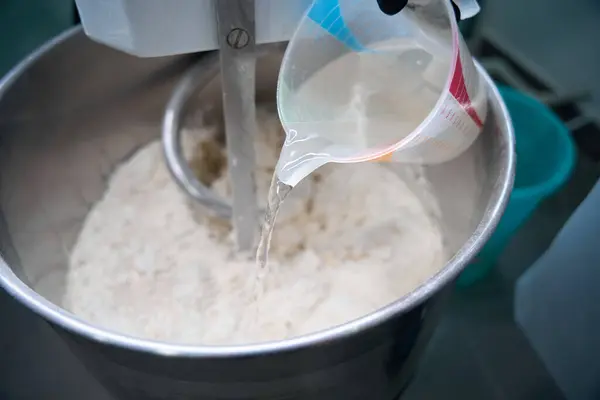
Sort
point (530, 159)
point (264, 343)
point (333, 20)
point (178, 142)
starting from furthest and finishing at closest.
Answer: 1. point (530, 159)
2. point (178, 142)
3. point (333, 20)
4. point (264, 343)

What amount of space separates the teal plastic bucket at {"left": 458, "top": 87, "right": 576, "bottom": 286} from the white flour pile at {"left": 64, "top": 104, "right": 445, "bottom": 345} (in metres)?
0.10

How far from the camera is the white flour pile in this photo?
2.17 feet

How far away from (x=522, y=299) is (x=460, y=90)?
1.38 feet

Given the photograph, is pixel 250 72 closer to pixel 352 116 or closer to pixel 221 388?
pixel 352 116

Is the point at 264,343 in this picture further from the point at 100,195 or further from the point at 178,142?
the point at 100,195

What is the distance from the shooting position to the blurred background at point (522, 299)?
70cm

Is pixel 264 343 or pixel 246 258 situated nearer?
pixel 264 343

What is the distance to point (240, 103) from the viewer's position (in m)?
0.60

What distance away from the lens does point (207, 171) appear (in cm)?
81

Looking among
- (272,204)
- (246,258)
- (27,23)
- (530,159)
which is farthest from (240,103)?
(530,159)

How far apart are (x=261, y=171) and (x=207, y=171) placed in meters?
0.07

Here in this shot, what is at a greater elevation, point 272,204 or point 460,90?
point 460,90

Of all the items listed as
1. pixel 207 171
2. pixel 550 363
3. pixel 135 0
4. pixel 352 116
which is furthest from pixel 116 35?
pixel 550 363

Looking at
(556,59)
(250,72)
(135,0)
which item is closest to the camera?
(135,0)
